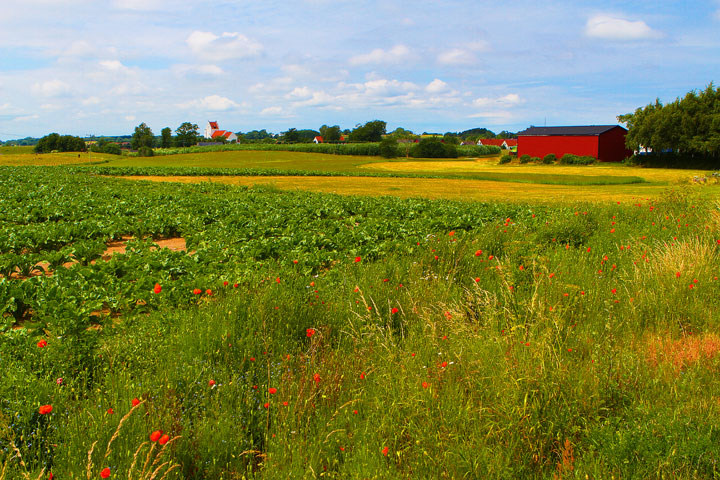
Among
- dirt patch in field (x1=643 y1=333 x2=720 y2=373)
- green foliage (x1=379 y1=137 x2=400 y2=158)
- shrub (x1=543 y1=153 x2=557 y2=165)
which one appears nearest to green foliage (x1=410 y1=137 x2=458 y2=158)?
green foliage (x1=379 y1=137 x2=400 y2=158)

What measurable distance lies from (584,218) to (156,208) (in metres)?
13.6

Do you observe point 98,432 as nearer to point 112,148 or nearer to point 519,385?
point 519,385

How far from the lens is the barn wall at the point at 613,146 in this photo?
72.9 metres

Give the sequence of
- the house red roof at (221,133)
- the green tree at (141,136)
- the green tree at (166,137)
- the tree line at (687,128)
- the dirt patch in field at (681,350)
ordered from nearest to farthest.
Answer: the dirt patch in field at (681,350)
the tree line at (687,128)
the green tree at (141,136)
the green tree at (166,137)
the house red roof at (221,133)

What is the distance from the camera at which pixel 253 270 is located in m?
8.47

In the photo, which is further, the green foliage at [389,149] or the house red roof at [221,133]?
the house red roof at [221,133]

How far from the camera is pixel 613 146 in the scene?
74.8 metres

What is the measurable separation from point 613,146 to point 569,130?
658cm

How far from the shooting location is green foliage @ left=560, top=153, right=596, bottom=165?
69250 millimetres

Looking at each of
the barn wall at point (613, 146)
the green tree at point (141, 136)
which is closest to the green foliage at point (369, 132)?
the green tree at point (141, 136)

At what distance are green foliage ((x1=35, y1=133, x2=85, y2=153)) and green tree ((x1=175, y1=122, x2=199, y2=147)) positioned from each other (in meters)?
26.6

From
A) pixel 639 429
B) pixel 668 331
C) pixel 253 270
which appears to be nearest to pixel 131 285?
pixel 253 270

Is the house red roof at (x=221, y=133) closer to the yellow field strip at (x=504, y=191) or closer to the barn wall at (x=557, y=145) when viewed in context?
the barn wall at (x=557, y=145)

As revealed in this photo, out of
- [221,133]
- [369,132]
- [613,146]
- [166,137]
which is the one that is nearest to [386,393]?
[613,146]
